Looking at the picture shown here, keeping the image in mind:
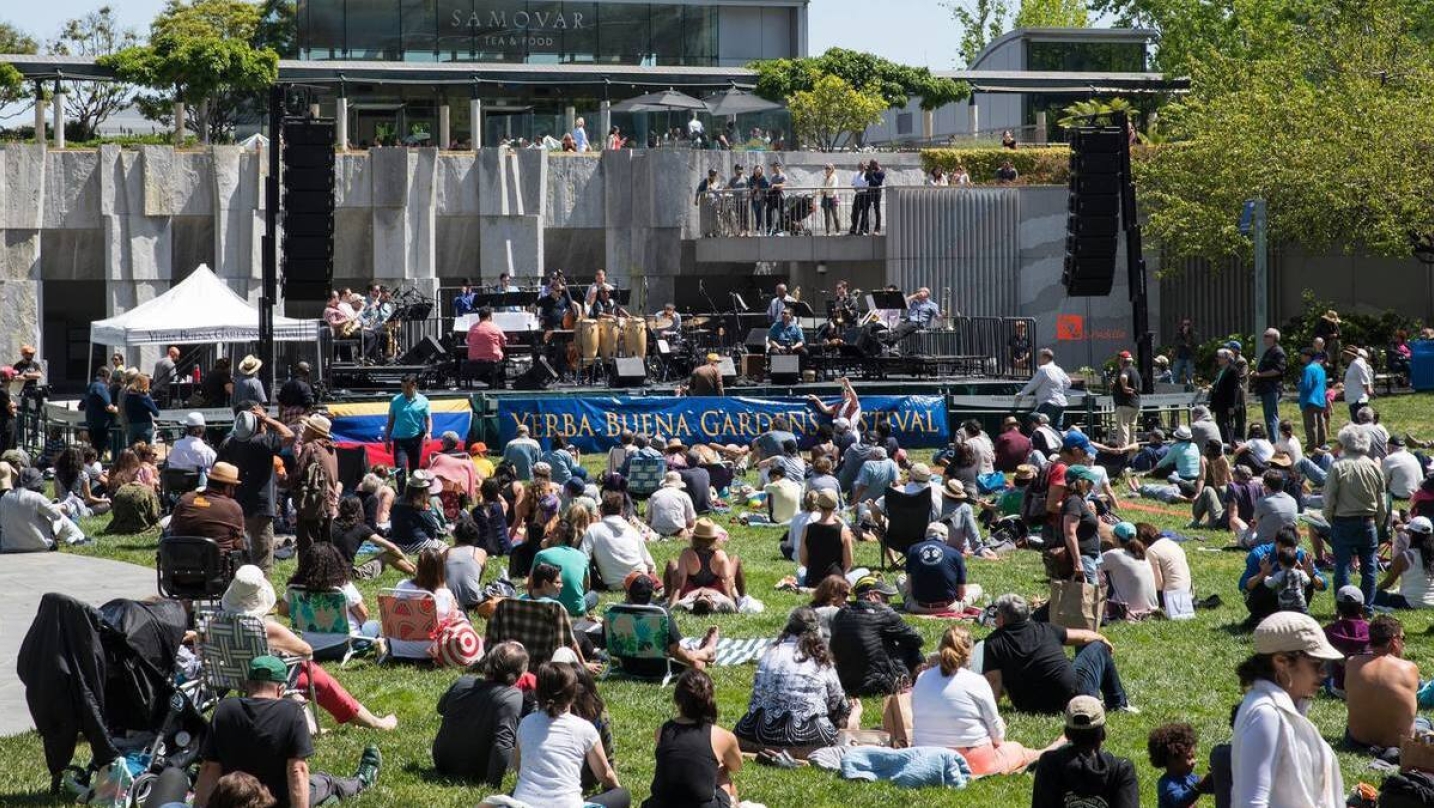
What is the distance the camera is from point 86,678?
10.2m

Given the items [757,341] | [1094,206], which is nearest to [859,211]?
[757,341]

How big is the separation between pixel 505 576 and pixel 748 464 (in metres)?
9.24

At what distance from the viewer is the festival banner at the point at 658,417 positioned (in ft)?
88.8

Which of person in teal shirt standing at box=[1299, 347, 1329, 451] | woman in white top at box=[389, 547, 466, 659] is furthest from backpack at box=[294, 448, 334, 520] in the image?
person in teal shirt standing at box=[1299, 347, 1329, 451]

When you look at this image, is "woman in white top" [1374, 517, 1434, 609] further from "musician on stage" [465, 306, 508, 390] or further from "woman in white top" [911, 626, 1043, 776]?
"musician on stage" [465, 306, 508, 390]

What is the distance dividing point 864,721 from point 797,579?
16.9ft

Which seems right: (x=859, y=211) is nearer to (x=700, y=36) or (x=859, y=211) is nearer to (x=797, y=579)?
(x=700, y=36)

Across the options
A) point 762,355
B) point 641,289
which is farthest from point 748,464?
point 641,289

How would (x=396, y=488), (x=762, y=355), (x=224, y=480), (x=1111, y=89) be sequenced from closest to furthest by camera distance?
(x=224, y=480) < (x=396, y=488) < (x=762, y=355) < (x=1111, y=89)

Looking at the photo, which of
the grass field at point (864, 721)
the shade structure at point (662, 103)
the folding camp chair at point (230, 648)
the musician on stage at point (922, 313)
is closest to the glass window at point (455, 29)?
the shade structure at point (662, 103)

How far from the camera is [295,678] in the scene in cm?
1164

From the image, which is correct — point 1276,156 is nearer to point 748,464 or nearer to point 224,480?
point 748,464

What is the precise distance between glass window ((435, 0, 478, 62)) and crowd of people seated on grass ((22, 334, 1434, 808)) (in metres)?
28.2

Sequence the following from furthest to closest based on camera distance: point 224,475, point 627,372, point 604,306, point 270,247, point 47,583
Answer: point 604,306 → point 627,372 → point 270,247 → point 47,583 → point 224,475
